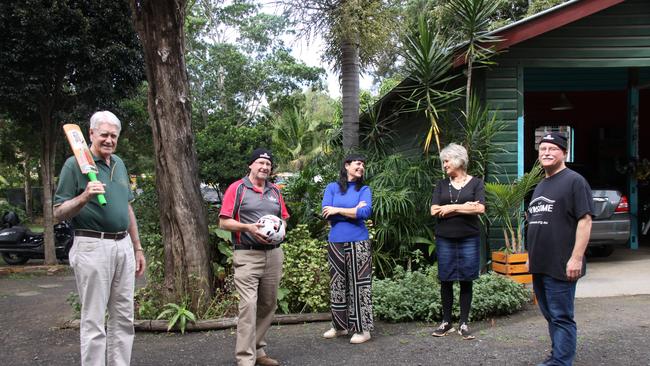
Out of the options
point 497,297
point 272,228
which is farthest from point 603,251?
point 272,228

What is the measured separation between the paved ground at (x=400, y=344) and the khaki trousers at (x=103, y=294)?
99cm

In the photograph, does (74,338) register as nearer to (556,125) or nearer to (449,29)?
(449,29)

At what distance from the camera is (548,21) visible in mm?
6922

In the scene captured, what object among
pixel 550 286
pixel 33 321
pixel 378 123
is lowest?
pixel 33 321

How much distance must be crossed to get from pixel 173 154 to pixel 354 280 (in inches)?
95.6

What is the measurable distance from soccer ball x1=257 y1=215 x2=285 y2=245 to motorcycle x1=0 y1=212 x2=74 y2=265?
29.2 ft

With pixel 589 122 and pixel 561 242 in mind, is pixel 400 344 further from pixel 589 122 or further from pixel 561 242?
pixel 589 122

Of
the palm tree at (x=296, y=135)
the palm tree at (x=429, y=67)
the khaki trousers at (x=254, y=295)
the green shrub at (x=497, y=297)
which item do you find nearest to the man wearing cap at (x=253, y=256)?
the khaki trousers at (x=254, y=295)

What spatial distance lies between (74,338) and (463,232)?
13.2ft

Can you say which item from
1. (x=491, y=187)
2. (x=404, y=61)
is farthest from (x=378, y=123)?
(x=491, y=187)

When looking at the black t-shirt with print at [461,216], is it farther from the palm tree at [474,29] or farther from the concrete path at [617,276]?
the concrete path at [617,276]

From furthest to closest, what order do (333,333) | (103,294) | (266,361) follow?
(333,333), (266,361), (103,294)

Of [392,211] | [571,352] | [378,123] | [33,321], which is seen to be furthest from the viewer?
[378,123]

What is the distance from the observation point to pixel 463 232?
492 centimetres
